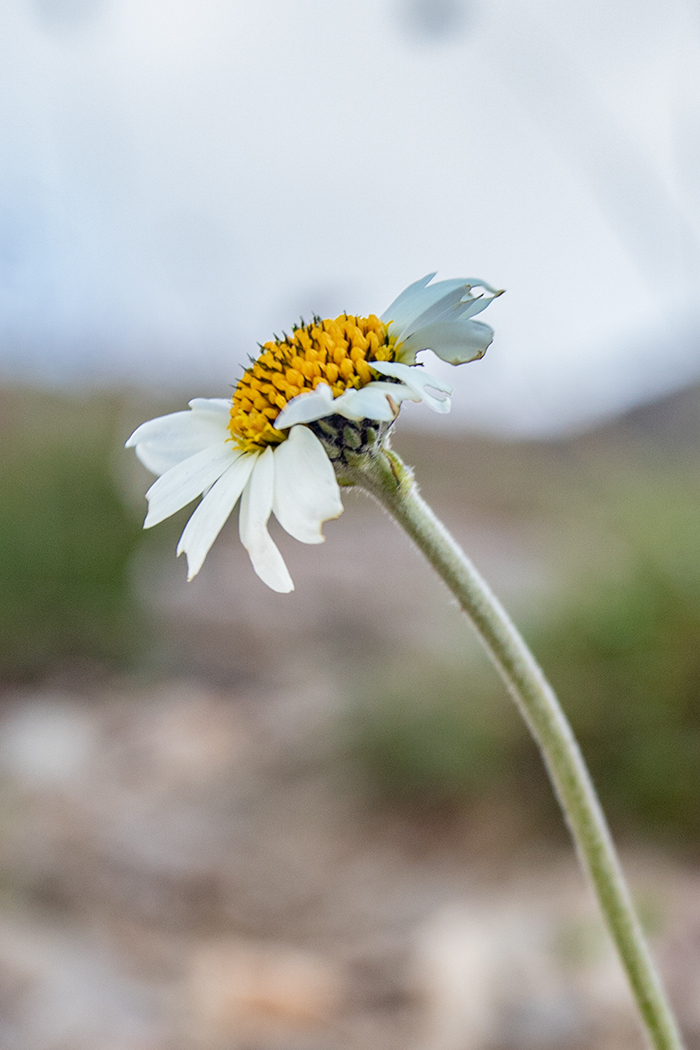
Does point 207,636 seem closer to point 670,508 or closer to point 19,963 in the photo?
point 670,508

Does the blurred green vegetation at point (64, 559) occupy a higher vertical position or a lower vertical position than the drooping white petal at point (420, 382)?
higher

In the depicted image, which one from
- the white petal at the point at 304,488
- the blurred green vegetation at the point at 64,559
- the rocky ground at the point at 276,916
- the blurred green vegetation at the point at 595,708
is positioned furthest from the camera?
the blurred green vegetation at the point at 64,559

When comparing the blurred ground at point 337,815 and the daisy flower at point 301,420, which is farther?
the blurred ground at point 337,815

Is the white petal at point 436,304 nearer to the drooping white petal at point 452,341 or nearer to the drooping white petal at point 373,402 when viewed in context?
the drooping white petal at point 452,341

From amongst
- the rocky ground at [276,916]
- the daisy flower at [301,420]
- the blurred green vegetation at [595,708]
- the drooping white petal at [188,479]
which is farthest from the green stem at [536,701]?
the blurred green vegetation at [595,708]

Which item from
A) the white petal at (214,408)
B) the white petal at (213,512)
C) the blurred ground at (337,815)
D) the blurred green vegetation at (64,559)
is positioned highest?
the blurred green vegetation at (64,559)

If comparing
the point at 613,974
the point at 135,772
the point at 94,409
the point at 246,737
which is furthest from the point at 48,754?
the point at 94,409
